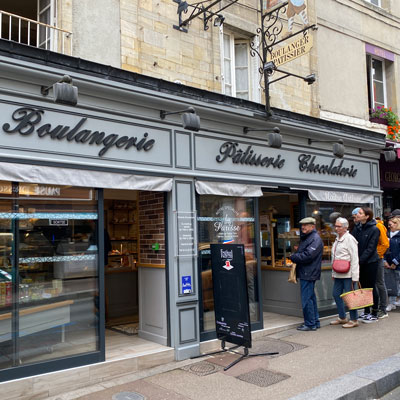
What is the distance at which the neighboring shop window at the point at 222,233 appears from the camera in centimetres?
689

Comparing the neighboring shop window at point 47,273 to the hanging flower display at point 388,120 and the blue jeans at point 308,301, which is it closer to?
the blue jeans at point 308,301

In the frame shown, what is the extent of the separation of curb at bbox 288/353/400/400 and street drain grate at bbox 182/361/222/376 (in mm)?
1402

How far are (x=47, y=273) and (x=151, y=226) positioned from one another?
1.85 m

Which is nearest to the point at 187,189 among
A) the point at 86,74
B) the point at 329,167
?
the point at 86,74

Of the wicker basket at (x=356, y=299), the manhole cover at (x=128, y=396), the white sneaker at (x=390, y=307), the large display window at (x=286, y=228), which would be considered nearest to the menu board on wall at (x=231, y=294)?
the manhole cover at (x=128, y=396)

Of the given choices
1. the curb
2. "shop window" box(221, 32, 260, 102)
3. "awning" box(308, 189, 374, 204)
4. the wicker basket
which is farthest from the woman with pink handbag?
"shop window" box(221, 32, 260, 102)

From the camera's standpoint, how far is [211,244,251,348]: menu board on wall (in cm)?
597

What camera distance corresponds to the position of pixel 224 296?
6277mm

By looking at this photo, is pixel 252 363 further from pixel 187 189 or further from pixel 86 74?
pixel 86 74

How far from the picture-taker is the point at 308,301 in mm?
7477

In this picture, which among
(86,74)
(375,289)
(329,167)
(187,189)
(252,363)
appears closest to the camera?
(86,74)

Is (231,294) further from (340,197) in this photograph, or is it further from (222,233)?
(340,197)

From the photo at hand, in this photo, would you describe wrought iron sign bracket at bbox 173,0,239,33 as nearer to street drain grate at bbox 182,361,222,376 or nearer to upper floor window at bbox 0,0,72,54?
upper floor window at bbox 0,0,72,54

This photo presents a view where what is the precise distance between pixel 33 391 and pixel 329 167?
6.81 meters
